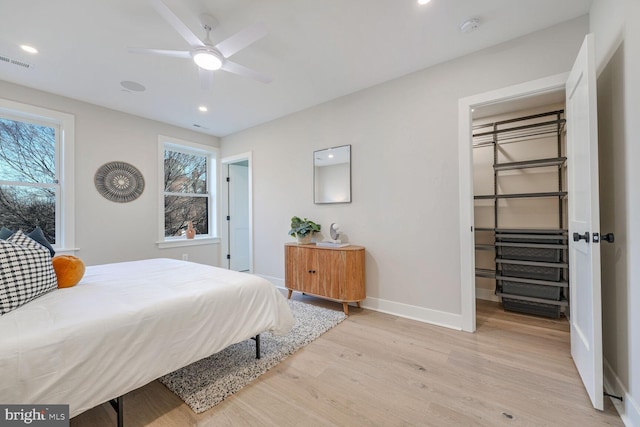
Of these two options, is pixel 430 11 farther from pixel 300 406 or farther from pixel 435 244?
pixel 300 406

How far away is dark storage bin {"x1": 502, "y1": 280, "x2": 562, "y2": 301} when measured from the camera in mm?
2670

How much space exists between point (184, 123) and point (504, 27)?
4.22 meters

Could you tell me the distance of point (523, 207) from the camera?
10.5 feet

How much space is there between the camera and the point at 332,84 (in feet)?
9.73

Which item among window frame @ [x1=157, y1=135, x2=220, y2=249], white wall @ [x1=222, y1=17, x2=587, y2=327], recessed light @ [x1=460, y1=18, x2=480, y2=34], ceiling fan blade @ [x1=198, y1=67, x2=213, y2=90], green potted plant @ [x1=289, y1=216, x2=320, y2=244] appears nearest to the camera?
recessed light @ [x1=460, y1=18, x2=480, y2=34]

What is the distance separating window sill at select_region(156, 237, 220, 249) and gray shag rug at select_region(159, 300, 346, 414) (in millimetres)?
2581

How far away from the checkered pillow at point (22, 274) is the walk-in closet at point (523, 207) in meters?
3.86

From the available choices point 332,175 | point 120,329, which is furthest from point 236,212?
point 120,329

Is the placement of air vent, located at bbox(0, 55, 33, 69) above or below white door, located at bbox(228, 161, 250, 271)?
above

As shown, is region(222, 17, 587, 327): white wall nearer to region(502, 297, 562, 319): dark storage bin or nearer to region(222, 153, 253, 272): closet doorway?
region(502, 297, 562, 319): dark storage bin

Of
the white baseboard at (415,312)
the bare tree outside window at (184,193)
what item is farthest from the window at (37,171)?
the white baseboard at (415,312)

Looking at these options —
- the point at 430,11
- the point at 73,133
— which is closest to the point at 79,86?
the point at 73,133

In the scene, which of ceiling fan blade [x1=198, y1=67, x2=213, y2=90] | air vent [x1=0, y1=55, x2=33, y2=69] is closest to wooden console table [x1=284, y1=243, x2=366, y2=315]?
ceiling fan blade [x1=198, y1=67, x2=213, y2=90]

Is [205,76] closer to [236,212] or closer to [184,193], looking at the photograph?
[184,193]
